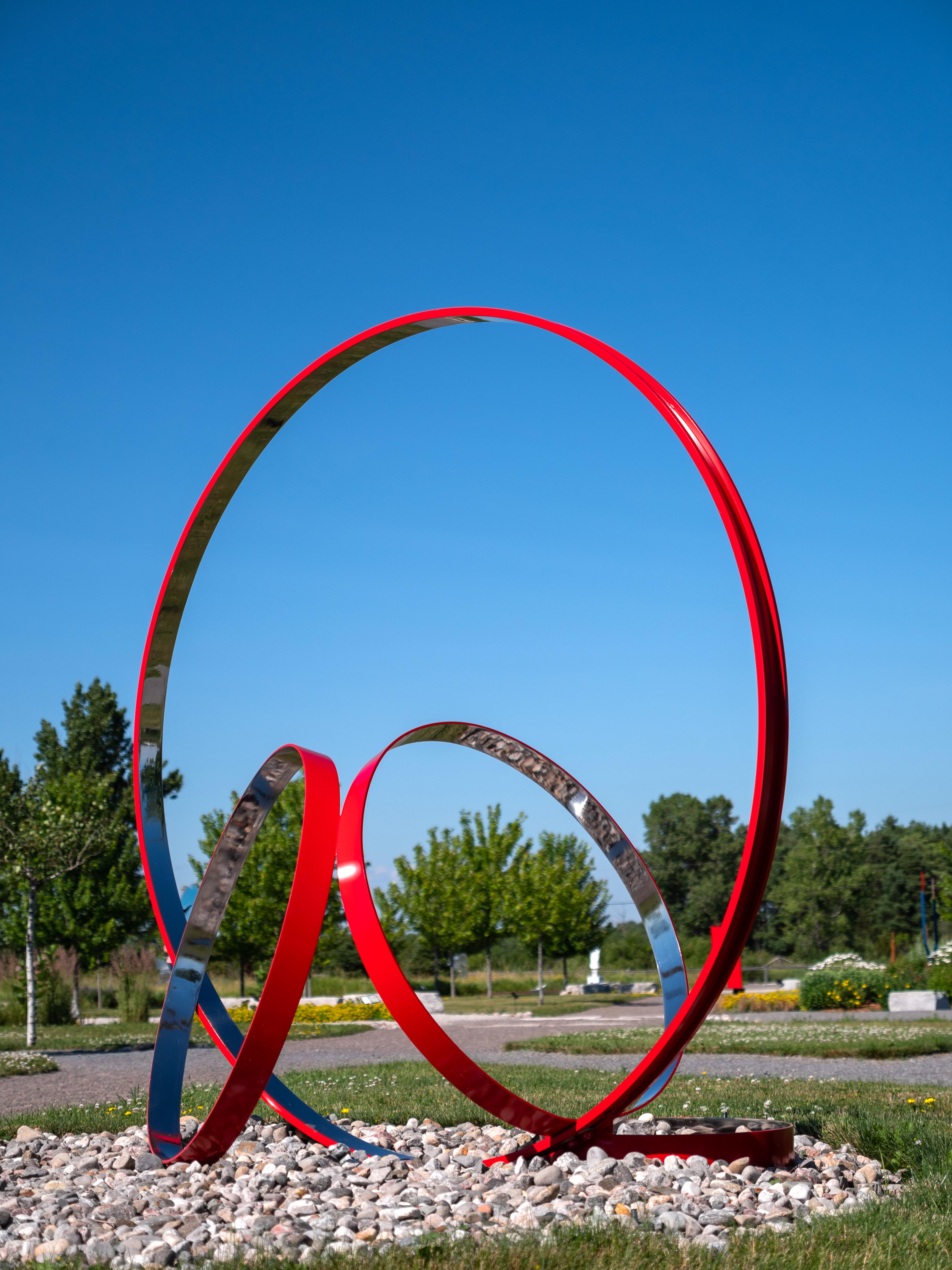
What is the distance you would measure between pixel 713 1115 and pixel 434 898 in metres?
26.2

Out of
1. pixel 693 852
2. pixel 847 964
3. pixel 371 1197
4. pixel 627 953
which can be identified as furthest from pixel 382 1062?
pixel 693 852

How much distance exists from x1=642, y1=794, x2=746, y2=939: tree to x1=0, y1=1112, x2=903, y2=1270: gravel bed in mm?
66634

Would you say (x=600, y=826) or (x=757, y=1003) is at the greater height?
(x=600, y=826)

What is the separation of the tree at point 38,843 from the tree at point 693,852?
5403 centimetres

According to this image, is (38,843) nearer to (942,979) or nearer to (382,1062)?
(382,1062)

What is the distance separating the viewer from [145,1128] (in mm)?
8258

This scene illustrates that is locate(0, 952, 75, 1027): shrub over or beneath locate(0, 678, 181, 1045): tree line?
beneath

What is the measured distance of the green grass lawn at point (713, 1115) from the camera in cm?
467

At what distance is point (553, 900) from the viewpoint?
3556 centimetres

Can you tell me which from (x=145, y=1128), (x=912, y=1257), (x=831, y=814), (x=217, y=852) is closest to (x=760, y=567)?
(x=912, y=1257)

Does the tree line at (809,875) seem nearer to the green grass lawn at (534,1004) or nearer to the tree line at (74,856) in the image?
the green grass lawn at (534,1004)

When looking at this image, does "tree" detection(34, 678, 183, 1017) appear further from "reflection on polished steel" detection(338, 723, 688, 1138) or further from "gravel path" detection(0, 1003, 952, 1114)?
"reflection on polished steel" detection(338, 723, 688, 1138)

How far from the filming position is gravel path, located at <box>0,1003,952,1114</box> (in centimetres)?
1237

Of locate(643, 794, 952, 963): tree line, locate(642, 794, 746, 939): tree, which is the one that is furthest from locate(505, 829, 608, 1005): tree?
locate(642, 794, 746, 939): tree
